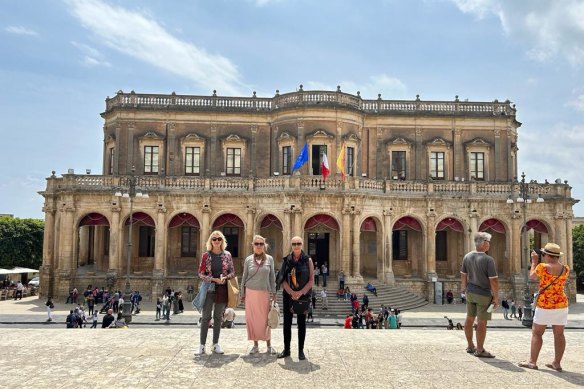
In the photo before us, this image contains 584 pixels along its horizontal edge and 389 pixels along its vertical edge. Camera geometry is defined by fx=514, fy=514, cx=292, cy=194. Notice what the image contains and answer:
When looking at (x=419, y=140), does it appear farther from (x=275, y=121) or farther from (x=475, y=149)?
(x=275, y=121)

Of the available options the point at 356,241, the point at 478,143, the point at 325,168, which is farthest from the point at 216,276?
the point at 478,143

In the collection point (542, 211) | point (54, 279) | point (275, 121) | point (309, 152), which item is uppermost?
point (275, 121)

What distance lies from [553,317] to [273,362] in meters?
4.31

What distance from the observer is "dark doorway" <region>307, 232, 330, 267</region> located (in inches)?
1377

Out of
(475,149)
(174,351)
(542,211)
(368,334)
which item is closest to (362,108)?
(475,149)

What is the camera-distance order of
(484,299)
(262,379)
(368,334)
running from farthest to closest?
(368,334)
(484,299)
(262,379)

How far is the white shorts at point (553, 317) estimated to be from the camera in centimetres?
777

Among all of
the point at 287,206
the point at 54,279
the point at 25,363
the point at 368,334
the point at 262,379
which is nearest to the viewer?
the point at 262,379

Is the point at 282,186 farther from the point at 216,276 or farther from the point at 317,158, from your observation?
the point at 216,276

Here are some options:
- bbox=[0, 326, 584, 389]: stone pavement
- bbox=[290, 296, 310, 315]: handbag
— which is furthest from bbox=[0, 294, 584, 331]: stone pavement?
bbox=[290, 296, 310, 315]: handbag

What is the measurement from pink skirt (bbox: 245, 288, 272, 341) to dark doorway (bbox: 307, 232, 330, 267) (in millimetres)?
26296

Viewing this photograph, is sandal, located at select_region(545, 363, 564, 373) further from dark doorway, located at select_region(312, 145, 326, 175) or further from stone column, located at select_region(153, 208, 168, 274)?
stone column, located at select_region(153, 208, 168, 274)

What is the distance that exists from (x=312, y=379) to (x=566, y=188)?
112ft

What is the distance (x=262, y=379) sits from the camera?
22.6 feet
